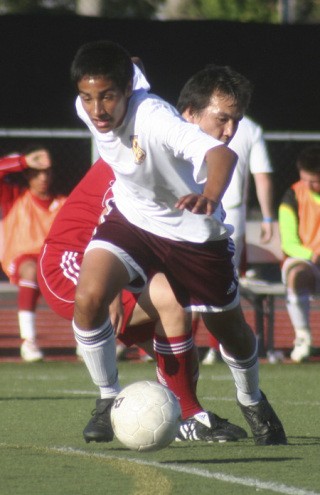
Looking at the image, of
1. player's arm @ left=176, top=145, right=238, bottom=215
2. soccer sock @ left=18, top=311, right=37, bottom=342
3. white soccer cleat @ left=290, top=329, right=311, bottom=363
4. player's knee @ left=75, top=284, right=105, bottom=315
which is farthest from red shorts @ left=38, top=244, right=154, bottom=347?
white soccer cleat @ left=290, top=329, right=311, bottom=363

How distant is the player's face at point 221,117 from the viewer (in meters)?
5.98

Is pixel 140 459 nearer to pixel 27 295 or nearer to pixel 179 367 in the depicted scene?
pixel 179 367

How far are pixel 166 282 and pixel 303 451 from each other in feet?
3.40

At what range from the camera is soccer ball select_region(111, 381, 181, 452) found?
521 cm

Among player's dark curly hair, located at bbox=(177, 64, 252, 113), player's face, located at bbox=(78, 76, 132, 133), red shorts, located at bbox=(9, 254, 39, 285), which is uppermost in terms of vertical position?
player's face, located at bbox=(78, 76, 132, 133)

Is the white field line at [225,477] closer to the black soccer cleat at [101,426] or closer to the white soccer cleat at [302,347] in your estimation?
the black soccer cleat at [101,426]

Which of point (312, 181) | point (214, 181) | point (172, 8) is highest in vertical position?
point (214, 181)

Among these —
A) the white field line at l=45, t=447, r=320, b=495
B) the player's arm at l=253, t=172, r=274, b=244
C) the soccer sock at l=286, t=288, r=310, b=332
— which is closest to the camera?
the white field line at l=45, t=447, r=320, b=495

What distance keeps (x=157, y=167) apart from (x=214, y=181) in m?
0.64

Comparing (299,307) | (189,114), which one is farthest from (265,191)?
(189,114)

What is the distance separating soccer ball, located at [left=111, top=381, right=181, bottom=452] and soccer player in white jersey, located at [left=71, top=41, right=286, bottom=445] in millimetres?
358

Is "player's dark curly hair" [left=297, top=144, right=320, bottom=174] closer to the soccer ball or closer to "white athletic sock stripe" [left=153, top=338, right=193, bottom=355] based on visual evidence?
"white athletic sock stripe" [left=153, top=338, right=193, bottom=355]

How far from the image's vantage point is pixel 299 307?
1116 centimetres

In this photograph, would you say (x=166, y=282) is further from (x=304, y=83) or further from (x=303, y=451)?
(x=304, y=83)
